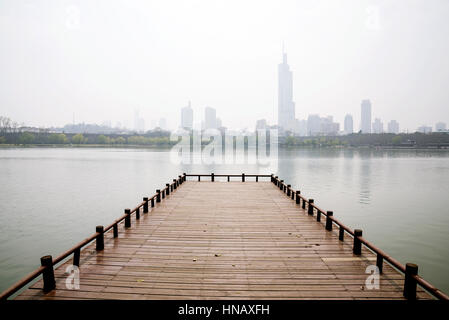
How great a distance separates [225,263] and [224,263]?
1.0 inches

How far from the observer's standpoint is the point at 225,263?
7289 mm

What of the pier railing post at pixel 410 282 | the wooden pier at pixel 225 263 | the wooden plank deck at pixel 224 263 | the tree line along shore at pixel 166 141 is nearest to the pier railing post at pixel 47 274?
the wooden pier at pixel 225 263

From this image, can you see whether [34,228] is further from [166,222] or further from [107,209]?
[166,222]

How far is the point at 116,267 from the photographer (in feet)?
22.8

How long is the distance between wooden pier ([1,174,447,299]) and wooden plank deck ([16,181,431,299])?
0.07ft

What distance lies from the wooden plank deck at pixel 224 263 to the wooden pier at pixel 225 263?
0.02 metres

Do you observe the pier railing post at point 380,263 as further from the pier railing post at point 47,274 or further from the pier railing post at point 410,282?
the pier railing post at point 47,274

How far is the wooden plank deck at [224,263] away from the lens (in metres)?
5.85

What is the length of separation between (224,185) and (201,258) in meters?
13.4

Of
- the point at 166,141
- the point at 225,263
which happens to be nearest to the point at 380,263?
the point at 225,263

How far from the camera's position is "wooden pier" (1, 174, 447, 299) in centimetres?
577

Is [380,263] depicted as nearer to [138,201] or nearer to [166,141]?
[138,201]

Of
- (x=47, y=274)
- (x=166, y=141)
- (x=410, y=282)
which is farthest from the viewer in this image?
(x=166, y=141)

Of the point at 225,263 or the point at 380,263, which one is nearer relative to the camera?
the point at 380,263
